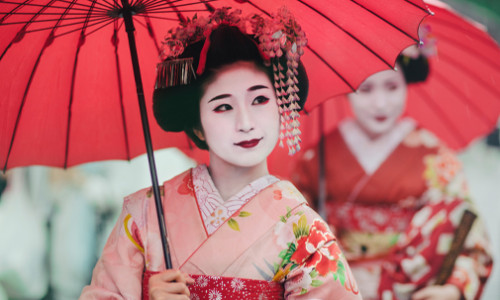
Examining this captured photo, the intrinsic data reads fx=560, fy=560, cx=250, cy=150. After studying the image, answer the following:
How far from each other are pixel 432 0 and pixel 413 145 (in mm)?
995

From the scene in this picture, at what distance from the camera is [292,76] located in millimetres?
1882

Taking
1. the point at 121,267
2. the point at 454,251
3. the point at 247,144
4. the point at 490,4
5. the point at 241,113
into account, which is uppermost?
the point at 490,4

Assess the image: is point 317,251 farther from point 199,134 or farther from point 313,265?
point 199,134

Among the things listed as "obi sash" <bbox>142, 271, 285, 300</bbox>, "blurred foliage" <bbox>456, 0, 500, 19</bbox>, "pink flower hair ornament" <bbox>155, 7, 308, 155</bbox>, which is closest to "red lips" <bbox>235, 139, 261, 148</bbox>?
"pink flower hair ornament" <bbox>155, 7, 308, 155</bbox>

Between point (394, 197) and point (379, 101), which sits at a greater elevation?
point (379, 101)

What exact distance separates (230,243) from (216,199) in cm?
19

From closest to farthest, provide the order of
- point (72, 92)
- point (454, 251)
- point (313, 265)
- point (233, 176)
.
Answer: point (313, 265)
point (233, 176)
point (72, 92)
point (454, 251)

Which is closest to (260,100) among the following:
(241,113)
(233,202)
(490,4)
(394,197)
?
(241,113)

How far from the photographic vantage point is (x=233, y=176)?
193 cm

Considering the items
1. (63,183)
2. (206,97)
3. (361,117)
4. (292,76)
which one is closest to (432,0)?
(361,117)

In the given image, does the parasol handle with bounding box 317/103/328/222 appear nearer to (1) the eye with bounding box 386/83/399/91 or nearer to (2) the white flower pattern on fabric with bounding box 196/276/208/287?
(1) the eye with bounding box 386/83/399/91

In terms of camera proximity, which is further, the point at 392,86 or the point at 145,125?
the point at 392,86

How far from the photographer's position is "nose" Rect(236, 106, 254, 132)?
1822 millimetres

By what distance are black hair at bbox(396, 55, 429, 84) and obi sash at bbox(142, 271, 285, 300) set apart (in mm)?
2067
